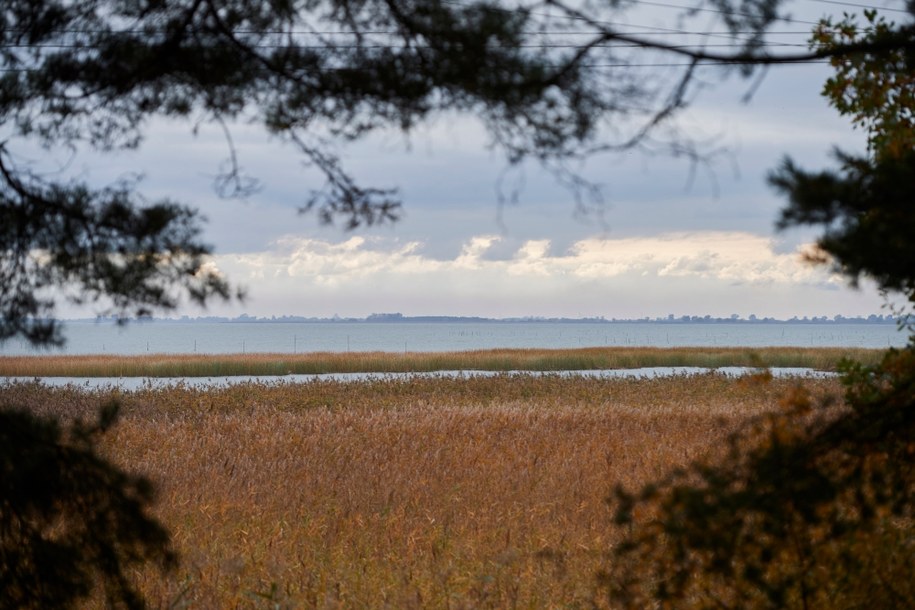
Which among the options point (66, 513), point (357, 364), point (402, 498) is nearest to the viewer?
point (66, 513)

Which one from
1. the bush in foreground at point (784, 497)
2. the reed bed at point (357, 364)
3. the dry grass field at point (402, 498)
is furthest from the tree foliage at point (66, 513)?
the reed bed at point (357, 364)

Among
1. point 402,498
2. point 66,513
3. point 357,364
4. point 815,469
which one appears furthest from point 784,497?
point 357,364

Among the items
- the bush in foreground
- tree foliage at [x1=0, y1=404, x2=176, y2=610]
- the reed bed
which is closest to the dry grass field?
the bush in foreground

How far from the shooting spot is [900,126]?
4.74m

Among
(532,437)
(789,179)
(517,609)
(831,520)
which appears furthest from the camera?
(532,437)

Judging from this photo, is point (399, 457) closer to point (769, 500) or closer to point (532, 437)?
point (532, 437)

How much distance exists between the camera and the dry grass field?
5.68m

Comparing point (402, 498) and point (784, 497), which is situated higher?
point (784, 497)

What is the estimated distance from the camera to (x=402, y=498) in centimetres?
852

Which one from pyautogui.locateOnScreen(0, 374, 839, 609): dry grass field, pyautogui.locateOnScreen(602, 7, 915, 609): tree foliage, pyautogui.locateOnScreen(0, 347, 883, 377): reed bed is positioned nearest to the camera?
pyautogui.locateOnScreen(602, 7, 915, 609): tree foliage

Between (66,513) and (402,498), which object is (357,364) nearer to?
(402,498)

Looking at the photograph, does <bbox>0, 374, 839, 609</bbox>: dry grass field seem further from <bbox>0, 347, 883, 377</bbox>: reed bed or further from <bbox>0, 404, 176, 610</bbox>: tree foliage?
<bbox>0, 347, 883, 377</bbox>: reed bed

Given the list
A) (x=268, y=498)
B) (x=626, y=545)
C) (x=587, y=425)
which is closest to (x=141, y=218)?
(x=626, y=545)

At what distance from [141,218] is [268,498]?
15.6ft
